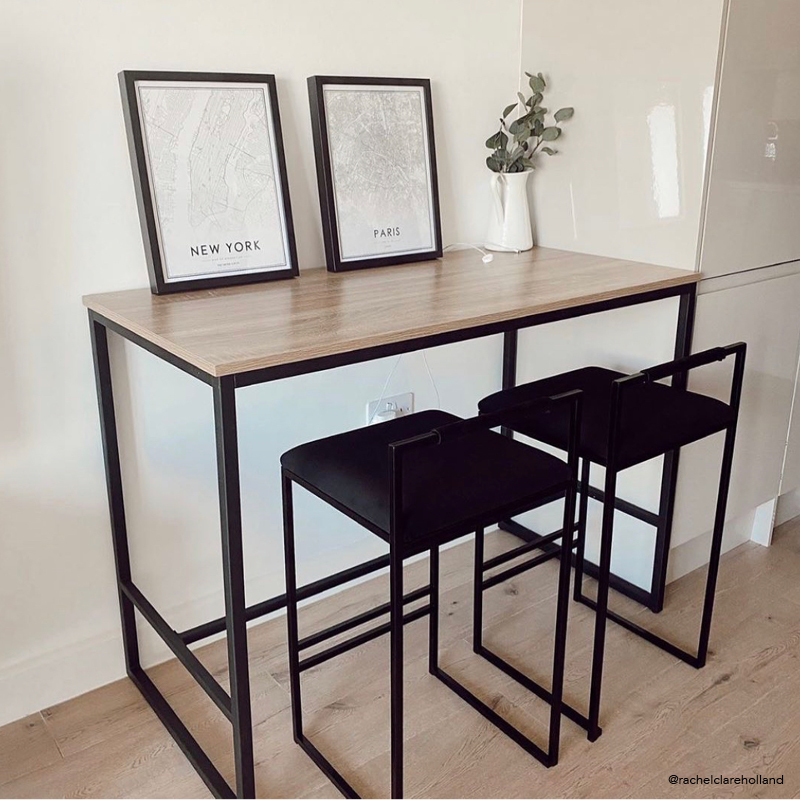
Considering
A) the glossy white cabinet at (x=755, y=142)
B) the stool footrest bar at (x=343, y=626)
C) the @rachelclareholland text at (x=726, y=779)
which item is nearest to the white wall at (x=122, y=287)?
the stool footrest bar at (x=343, y=626)

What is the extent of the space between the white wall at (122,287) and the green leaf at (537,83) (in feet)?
0.28

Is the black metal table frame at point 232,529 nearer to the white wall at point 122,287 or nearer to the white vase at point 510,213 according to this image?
the white wall at point 122,287

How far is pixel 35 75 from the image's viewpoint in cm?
152

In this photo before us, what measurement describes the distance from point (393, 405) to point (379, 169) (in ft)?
2.03

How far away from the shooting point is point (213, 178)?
5.60 feet

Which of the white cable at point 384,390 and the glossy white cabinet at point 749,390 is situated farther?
the white cable at point 384,390

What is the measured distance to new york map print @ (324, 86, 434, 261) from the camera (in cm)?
189

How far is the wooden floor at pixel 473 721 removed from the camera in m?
1.62

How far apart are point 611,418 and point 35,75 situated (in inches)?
48.7

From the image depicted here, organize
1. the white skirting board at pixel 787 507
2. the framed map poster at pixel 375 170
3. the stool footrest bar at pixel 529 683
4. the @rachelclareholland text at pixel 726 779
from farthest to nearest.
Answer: the white skirting board at pixel 787 507
the framed map poster at pixel 375 170
the stool footrest bar at pixel 529 683
the @rachelclareholland text at pixel 726 779

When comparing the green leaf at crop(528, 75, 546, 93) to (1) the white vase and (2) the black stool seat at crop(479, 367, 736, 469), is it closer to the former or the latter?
(1) the white vase

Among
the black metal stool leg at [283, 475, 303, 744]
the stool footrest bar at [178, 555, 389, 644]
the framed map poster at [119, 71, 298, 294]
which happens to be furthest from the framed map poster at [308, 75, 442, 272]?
the stool footrest bar at [178, 555, 389, 644]

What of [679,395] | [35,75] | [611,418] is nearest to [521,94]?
[679,395]

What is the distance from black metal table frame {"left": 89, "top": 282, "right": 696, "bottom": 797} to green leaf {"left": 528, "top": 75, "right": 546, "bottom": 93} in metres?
0.67
